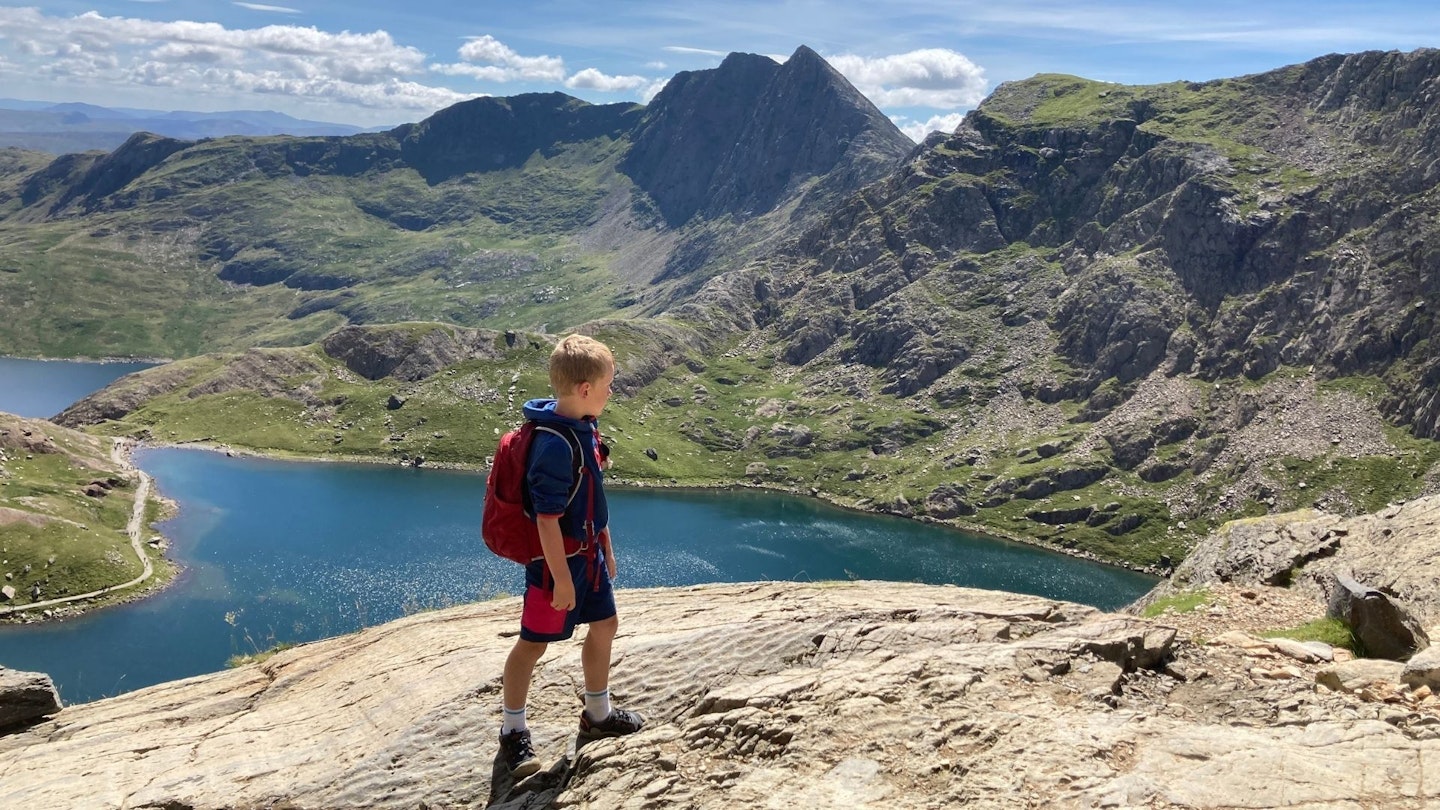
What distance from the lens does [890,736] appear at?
34.7 ft

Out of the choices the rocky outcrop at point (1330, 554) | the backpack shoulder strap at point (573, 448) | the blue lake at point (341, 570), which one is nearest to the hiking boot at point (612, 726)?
the backpack shoulder strap at point (573, 448)

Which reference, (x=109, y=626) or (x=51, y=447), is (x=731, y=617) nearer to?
(x=109, y=626)

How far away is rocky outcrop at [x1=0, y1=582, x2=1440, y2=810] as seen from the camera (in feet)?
31.9

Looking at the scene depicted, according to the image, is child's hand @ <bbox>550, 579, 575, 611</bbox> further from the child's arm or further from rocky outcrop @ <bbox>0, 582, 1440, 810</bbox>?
rocky outcrop @ <bbox>0, 582, 1440, 810</bbox>

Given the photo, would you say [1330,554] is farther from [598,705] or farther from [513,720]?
[513,720]

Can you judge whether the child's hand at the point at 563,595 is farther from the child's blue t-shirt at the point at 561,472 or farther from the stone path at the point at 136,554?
the stone path at the point at 136,554

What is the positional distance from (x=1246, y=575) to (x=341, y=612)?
123m

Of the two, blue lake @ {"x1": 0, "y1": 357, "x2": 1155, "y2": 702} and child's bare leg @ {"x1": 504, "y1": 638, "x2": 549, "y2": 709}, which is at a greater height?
child's bare leg @ {"x1": 504, "y1": 638, "x2": 549, "y2": 709}

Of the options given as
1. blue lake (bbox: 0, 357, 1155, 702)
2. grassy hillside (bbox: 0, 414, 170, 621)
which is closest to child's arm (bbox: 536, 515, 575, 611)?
blue lake (bbox: 0, 357, 1155, 702)

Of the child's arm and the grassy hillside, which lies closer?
the child's arm

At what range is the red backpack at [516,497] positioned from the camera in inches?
423

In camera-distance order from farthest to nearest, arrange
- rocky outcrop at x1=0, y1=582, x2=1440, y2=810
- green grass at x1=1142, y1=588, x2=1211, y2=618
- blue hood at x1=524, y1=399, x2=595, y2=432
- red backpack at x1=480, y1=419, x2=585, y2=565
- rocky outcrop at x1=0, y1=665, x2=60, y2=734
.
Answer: green grass at x1=1142, y1=588, x2=1211, y2=618
rocky outcrop at x1=0, y1=665, x2=60, y2=734
blue hood at x1=524, y1=399, x2=595, y2=432
red backpack at x1=480, y1=419, x2=585, y2=565
rocky outcrop at x1=0, y1=582, x2=1440, y2=810

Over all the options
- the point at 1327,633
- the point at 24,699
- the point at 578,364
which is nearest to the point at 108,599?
the point at 24,699

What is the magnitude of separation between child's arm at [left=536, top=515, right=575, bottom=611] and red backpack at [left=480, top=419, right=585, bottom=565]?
0.35m
